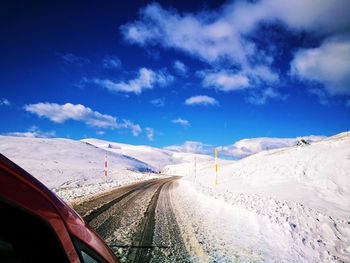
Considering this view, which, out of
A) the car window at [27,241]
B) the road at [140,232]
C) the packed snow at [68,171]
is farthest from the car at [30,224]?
the packed snow at [68,171]

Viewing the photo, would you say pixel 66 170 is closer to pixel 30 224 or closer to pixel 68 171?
pixel 68 171

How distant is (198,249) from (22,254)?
5740 millimetres

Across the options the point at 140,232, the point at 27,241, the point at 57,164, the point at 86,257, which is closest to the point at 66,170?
the point at 57,164

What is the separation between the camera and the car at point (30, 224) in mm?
981

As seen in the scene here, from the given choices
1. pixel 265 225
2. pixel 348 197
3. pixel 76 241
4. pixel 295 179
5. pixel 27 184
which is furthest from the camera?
pixel 295 179

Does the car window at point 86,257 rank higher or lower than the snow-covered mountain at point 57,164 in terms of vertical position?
lower

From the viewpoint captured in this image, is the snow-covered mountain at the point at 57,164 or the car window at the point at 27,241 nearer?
the car window at the point at 27,241

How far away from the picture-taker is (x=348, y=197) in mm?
14836

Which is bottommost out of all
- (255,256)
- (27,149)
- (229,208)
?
(255,256)

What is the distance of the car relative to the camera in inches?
38.6

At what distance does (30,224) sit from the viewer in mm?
1039

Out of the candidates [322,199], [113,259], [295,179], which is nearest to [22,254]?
[113,259]

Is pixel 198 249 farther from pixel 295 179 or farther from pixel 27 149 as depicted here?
pixel 27 149

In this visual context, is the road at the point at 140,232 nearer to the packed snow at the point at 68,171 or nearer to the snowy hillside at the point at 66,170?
the packed snow at the point at 68,171
